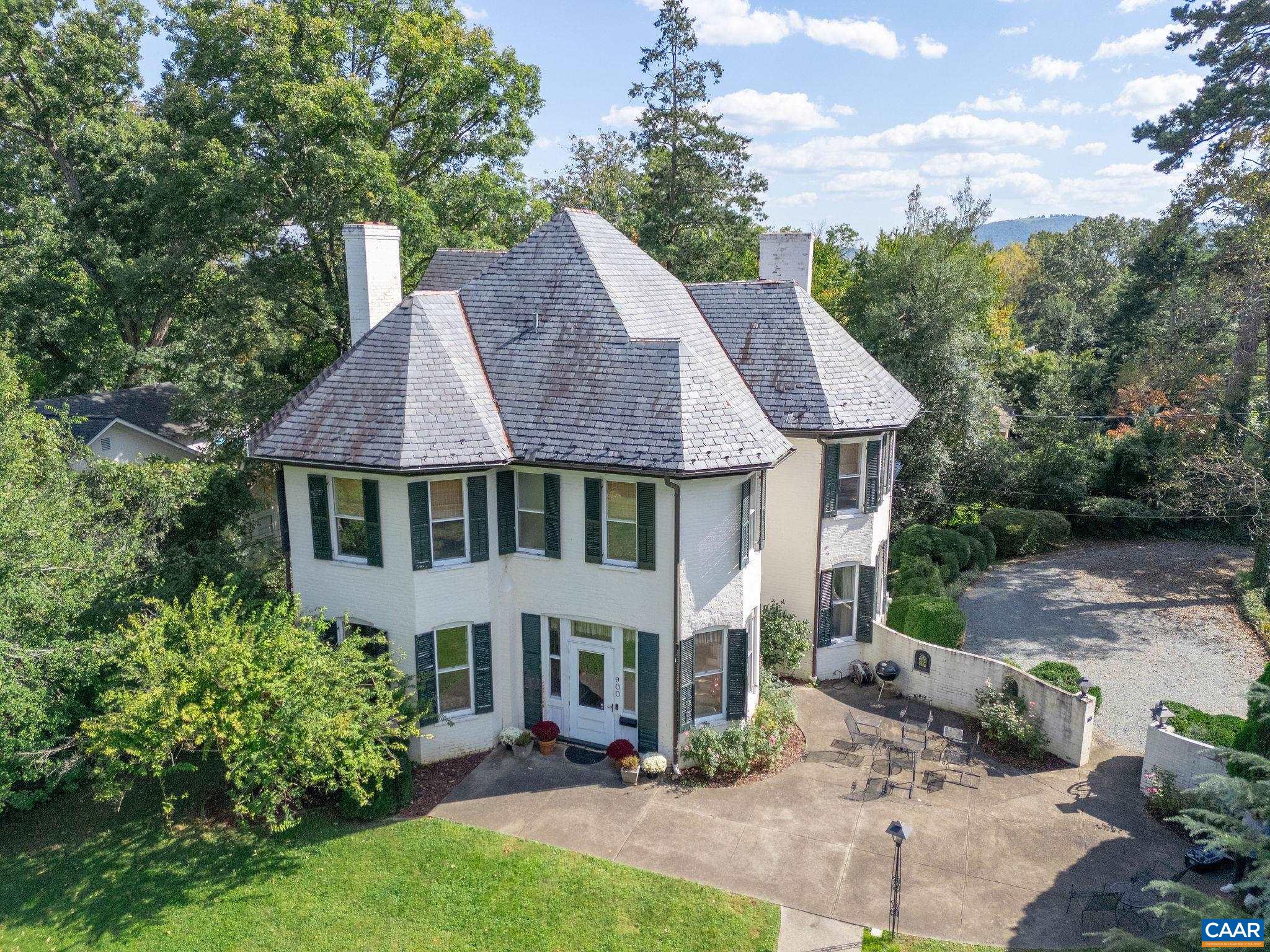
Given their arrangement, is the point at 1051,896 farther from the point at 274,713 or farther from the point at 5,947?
the point at 5,947

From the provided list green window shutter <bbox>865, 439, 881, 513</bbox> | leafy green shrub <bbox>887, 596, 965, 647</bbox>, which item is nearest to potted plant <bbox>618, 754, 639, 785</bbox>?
green window shutter <bbox>865, 439, 881, 513</bbox>

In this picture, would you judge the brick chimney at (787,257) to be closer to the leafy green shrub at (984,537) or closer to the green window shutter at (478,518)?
the green window shutter at (478,518)

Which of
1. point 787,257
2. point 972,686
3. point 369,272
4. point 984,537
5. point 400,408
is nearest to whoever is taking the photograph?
point 400,408

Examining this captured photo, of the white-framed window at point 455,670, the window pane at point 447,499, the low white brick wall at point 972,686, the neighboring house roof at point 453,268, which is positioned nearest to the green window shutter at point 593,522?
the window pane at point 447,499

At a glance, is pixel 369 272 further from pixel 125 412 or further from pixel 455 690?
pixel 125 412

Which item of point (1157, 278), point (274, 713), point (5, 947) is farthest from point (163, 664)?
point (1157, 278)

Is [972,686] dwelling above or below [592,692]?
below

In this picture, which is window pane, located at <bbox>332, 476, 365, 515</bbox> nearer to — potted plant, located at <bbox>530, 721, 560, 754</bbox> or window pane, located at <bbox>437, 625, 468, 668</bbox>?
window pane, located at <bbox>437, 625, 468, 668</bbox>

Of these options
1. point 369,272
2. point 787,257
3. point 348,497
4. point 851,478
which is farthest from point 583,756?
point 787,257
